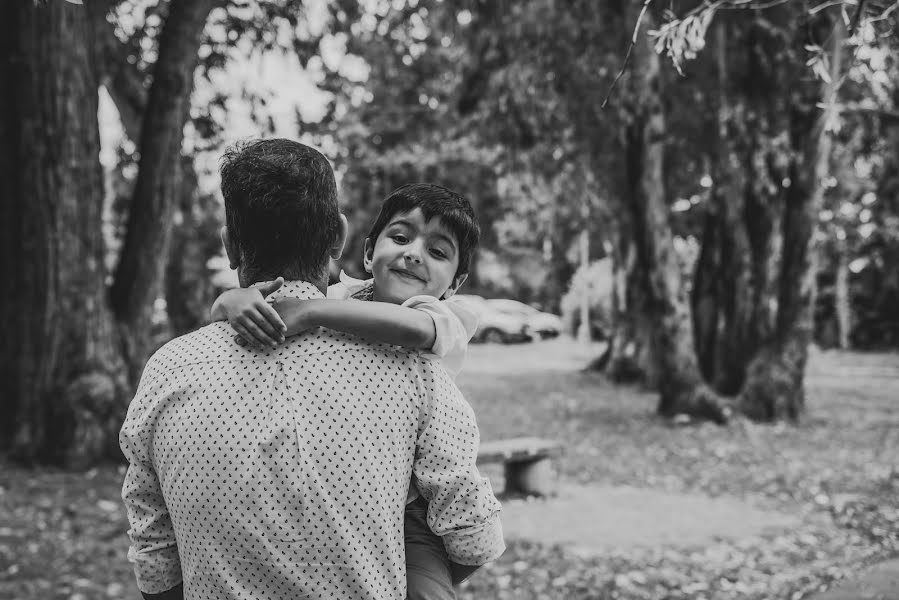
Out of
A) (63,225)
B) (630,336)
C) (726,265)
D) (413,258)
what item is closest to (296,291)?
(413,258)

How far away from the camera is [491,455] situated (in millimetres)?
7832

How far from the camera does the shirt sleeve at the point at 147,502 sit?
1932mm

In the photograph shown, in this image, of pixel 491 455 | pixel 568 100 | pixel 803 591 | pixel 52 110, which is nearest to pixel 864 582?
pixel 803 591

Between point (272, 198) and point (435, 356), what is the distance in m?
0.49

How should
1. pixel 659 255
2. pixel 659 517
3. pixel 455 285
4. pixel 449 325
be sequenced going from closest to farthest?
pixel 449 325
pixel 455 285
pixel 659 517
pixel 659 255

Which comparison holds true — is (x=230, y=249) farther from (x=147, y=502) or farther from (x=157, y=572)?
(x=157, y=572)

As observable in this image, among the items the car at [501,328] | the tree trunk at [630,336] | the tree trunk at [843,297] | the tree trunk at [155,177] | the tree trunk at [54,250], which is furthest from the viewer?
the tree trunk at [843,297]

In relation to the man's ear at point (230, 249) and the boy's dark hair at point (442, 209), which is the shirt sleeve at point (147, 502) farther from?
the boy's dark hair at point (442, 209)

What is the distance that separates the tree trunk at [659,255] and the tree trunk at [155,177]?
236 inches

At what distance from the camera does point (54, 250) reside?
26.2 ft

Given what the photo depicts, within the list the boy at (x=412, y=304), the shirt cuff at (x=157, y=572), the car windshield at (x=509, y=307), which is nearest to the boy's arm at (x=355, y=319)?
the boy at (x=412, y=304)

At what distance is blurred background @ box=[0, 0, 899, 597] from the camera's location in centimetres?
795

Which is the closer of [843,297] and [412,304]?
[412,304]

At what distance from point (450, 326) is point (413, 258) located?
1.05 feet
